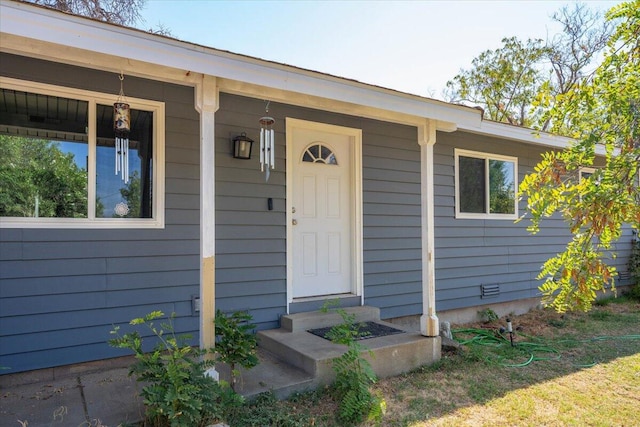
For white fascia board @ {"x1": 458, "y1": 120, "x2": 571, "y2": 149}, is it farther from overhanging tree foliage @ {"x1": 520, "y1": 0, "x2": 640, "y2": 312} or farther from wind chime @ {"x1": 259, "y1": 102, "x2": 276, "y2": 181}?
overhanging tree foliage @ {"x1": 520, "y1": 0, "x2": 640, "y2": 312}

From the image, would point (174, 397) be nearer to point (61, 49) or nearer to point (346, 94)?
point (61, 49)

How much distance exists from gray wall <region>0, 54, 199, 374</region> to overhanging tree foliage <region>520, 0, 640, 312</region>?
2774 mm

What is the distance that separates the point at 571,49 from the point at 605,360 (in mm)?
12038

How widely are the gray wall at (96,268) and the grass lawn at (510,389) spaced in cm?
143

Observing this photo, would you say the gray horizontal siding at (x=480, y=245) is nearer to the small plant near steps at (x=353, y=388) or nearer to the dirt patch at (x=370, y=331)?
the dirt patch at (x=370, y=331)

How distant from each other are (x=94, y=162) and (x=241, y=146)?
1.23 m

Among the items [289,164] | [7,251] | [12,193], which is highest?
[289,164]

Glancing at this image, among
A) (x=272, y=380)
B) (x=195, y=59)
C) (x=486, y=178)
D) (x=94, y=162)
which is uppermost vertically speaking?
(x=195, y=59)

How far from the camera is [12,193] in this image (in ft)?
10.2

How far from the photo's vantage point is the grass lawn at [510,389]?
2.80 metres

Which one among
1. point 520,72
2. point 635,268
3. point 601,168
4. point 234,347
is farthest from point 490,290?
point 520,72

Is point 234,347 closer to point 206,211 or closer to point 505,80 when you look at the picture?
point 206,211

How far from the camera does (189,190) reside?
373 cm

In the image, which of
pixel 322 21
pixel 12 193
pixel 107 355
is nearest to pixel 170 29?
pixel 322 21
